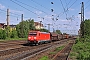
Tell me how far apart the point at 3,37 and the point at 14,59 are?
47.4 metres

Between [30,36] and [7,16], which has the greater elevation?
[7,16]

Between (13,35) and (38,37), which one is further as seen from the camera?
(13,35)

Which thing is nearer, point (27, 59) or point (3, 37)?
point (27, 59)

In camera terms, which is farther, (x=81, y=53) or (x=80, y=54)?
(x=81, y=53)

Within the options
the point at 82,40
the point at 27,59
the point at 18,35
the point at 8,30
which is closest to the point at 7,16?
the point at 8,30

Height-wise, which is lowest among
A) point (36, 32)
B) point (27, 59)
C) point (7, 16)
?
point (27, 59)

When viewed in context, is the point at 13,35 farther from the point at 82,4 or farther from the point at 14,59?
the point at 14,59

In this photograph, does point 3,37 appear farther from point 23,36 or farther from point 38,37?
point 38,37

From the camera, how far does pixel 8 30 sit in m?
70.8

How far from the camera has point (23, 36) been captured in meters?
83.6

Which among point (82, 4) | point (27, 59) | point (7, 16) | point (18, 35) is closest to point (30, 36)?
point (82, 4)

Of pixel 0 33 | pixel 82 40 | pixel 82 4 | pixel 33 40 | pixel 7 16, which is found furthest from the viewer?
pixel 7 16

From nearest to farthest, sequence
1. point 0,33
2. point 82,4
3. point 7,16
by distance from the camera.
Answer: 1. point 82,4
2. point 0,33
3. point 7,16

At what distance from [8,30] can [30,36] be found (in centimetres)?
3152
